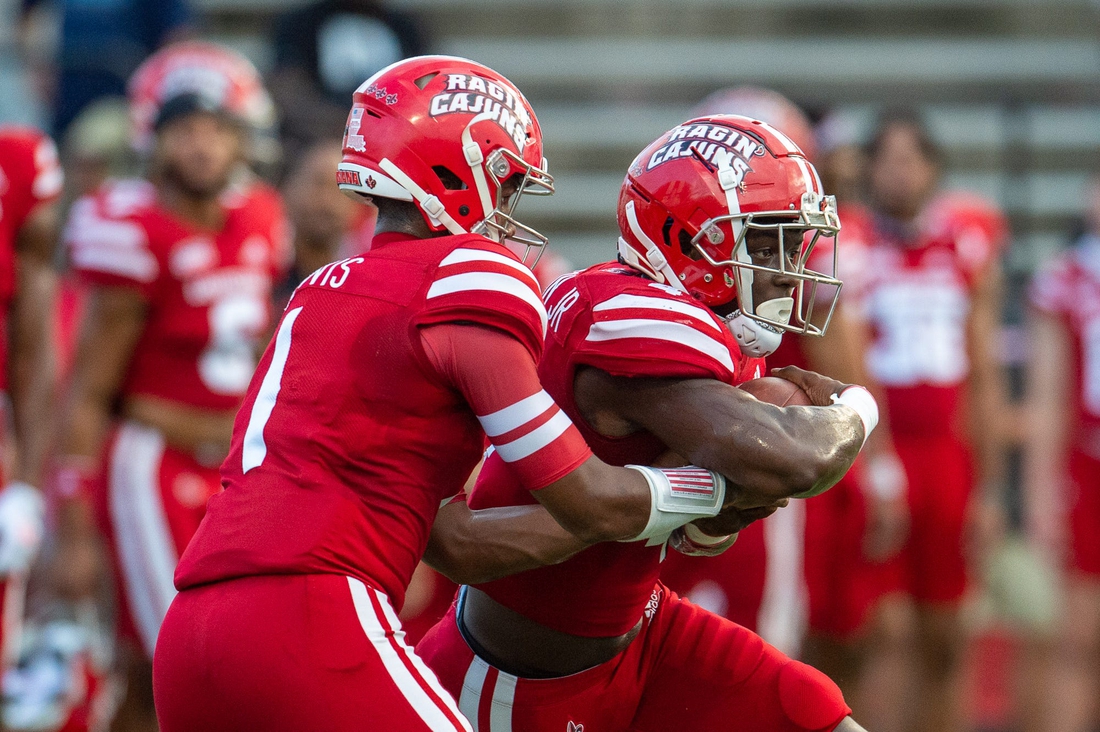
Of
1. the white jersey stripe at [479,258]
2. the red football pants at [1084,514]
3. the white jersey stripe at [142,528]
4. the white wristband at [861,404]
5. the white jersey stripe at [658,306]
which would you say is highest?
the white jersey stripe at [479,258]

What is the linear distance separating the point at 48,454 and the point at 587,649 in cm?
261

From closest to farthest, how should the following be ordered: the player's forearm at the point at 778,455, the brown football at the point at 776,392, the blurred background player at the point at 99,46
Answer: the player's forearm at the point at 778,455 < the brown football at the point at 776,392 < the blurred background player at the point at 99,46

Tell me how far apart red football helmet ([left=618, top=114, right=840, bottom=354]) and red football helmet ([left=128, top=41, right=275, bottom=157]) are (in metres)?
2.56

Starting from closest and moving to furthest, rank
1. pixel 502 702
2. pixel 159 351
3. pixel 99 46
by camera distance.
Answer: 1. pixel 502 702
2. pixel 159 351
3. pixel 99 46

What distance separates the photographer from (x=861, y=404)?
3.12 meters

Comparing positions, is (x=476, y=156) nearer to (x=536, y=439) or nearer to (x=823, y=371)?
(x=536, y=439)

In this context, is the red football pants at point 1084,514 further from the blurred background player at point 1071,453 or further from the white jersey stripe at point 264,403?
the white jersey stripe at point 264,403

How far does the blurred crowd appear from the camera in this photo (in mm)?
5188

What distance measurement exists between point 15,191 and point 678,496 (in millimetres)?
2991

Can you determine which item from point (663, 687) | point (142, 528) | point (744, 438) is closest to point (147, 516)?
point (142, 528)

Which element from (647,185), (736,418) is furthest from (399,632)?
(647,185)

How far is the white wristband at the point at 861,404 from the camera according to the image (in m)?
3.09

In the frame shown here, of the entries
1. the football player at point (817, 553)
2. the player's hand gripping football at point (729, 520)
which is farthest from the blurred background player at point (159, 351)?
the player's hand gripping football at point (729, 520)

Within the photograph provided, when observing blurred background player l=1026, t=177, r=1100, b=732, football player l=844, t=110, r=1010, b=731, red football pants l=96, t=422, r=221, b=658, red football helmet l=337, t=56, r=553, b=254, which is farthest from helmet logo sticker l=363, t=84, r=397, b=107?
blurred background player l=1026, t=177, r=1100, b=732
